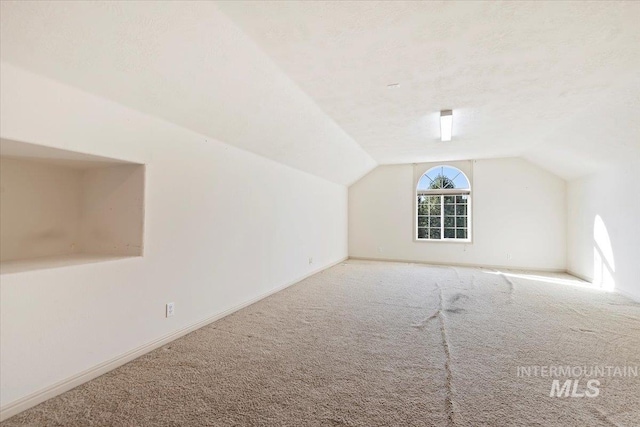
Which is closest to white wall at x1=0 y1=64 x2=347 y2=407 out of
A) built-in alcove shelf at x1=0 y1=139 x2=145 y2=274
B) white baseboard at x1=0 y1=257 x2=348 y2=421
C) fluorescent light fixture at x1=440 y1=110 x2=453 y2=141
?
white baseboard at x1=0 y1=257 x2=348 y2=421

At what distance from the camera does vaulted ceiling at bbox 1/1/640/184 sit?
1.71m

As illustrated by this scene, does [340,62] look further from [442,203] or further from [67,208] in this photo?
[442,203]

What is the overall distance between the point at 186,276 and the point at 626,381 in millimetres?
3662

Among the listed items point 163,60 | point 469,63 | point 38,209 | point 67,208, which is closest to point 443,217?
point 469,63

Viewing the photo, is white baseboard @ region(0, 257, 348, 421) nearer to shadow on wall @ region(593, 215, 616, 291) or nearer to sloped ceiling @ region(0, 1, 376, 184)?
sloped ceiling @ region(0, 1, 376, 184)

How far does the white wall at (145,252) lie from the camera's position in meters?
1.71

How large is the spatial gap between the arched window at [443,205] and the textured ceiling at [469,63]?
268cm

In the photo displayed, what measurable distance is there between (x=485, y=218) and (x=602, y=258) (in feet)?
7.03

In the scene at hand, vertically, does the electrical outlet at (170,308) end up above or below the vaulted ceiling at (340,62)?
below

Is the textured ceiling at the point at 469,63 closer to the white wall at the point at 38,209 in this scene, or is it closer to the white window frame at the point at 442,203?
the white wall at the point at 38,209

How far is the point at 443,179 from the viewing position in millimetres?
7176

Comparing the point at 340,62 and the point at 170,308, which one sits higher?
the point at 340,62

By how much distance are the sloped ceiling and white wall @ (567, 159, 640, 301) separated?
4.77m

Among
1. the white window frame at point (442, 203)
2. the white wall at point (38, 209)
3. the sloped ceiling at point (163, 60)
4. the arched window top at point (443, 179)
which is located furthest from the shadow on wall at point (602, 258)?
the white wall at point (38, 209)
